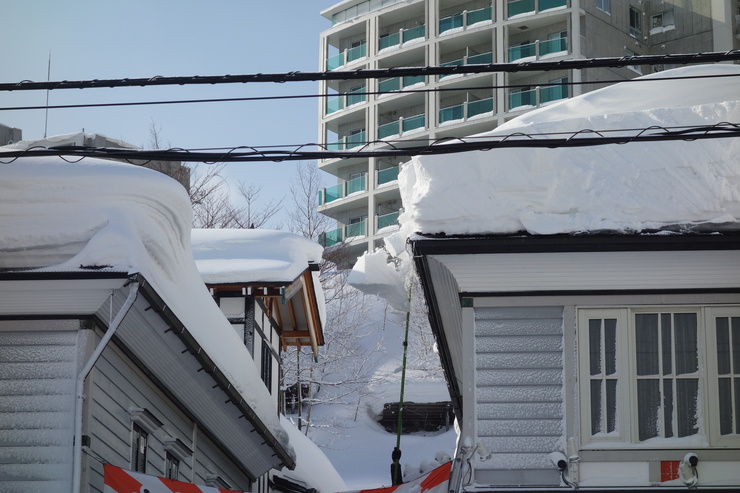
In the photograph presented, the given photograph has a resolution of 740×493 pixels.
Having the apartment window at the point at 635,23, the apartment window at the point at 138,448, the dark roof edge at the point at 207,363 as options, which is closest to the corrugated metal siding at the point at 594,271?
the dark roof edge at the point at 207,363

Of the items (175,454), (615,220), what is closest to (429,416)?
(175,454)

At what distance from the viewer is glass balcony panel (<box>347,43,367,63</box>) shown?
209 ft

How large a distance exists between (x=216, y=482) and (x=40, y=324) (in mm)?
6305

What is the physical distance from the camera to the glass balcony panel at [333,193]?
63812 mm

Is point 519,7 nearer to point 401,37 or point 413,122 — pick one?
point 401,37

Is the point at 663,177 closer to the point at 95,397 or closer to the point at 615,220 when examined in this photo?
the point at 615,220

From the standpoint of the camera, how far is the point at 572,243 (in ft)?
36.5

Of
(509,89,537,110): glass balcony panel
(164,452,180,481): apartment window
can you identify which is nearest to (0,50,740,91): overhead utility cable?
(164,452,180,481): apartment window

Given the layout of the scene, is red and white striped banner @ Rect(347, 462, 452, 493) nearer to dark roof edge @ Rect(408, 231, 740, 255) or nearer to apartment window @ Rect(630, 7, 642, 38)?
dark roof edge @ Rect(408, 231, 740, 255)

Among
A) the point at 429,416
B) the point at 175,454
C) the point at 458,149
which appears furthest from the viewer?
the point at 429,416

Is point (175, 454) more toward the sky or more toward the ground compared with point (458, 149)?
more toward the ground

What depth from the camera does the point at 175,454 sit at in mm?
13453

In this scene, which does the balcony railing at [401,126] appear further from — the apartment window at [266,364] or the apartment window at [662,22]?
the apartment window at [266,364]

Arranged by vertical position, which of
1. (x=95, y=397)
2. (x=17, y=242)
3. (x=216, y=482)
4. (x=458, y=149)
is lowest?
(x=216, y=482)
